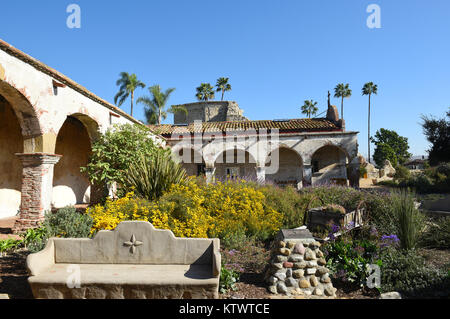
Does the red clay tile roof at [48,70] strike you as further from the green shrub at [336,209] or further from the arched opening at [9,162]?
the green shrub at [336,209]

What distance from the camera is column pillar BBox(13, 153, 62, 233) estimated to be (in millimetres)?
6707

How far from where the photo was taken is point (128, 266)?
3.57 meters

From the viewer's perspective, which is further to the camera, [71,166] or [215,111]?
[215,111]

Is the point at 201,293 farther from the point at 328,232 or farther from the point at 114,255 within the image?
the point at 328,232

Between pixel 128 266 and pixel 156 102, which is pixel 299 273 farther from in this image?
pixel 156 102

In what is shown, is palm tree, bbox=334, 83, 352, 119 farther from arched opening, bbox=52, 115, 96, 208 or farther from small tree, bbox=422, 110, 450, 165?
arched opening, bbox=52, 115, 96, 208

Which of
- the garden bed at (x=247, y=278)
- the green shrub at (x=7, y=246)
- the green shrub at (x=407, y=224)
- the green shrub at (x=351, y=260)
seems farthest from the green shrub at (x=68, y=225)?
the green shrub at (x=407, y=224)

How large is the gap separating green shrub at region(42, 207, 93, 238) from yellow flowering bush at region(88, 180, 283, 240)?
0.20 m

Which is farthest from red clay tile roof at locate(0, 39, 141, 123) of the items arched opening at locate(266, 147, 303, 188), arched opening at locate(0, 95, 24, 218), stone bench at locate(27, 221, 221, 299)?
arched opening at locate(266, 147, 303, 188)

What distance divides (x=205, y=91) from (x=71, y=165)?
23908 millimetres

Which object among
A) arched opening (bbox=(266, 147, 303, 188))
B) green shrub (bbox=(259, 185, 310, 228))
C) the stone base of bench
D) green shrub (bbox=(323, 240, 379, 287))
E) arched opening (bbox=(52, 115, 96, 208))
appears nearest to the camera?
the stone base of bench

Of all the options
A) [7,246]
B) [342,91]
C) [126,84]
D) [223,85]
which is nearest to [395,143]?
[342,91]

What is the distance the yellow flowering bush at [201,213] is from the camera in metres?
5.07
